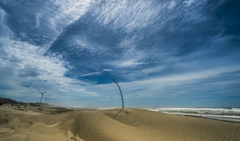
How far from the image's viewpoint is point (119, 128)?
6879mm

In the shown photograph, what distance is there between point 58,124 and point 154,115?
24.3ft

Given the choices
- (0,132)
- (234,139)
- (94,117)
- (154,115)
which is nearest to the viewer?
(0,132)

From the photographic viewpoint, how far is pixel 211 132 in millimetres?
6137

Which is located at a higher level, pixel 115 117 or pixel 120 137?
pixel 115 117

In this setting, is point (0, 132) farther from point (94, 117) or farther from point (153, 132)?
point (153, 132)

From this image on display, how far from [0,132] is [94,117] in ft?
16.1

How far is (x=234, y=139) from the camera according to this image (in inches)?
214

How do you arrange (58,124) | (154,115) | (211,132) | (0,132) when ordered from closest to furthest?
(0,132) < (211,132) < (58,124) < (154,115)

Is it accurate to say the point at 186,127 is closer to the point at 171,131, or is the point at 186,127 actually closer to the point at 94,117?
the point at 171,131

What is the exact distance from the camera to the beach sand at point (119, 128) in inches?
217

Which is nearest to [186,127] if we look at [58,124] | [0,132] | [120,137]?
[120,137]

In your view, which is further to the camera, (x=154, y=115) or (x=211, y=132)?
(x=154, y=115)

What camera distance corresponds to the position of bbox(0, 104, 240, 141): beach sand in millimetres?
5512

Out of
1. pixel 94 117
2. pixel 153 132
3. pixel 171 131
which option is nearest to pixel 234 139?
pixel 171 131
